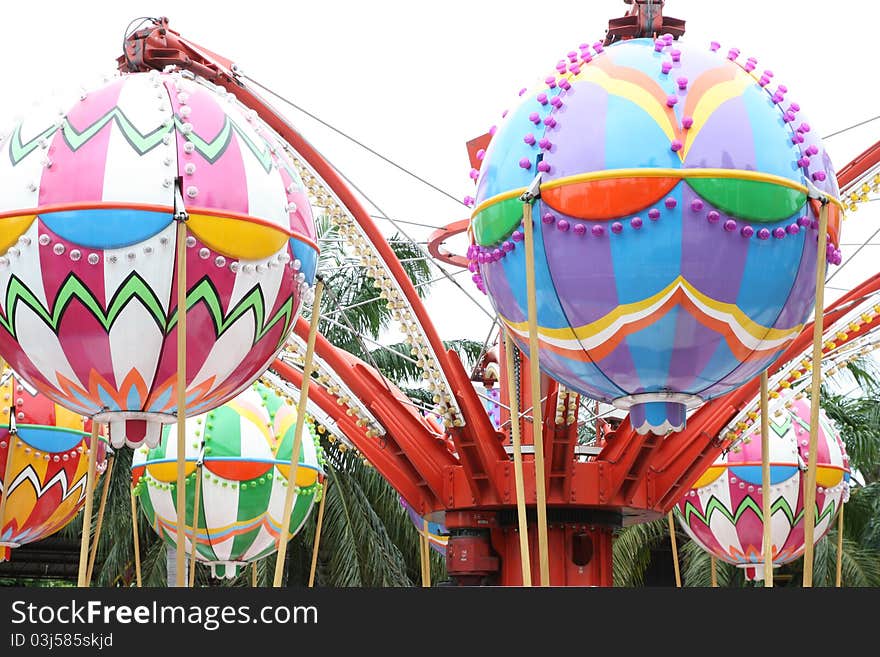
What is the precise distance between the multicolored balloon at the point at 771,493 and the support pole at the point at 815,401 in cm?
491

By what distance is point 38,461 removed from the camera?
935 cm

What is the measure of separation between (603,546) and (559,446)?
0.73 m

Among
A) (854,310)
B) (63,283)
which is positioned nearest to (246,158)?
(63,283)

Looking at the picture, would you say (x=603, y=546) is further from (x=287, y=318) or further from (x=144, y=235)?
(x=144, y=235)

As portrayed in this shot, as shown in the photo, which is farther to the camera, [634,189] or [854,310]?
[854,310]

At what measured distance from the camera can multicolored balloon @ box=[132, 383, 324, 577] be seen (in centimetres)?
921

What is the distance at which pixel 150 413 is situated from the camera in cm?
579

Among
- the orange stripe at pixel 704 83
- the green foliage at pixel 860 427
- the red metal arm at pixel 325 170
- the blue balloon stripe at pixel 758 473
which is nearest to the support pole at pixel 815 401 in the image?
the orange stripe at pixel 704 83

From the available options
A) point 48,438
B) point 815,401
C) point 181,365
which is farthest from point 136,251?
point 48,438

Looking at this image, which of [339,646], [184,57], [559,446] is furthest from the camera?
[559,446]

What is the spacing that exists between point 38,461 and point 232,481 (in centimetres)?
139

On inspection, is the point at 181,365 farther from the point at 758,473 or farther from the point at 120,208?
the point at 758,473

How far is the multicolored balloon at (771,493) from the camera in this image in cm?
1022

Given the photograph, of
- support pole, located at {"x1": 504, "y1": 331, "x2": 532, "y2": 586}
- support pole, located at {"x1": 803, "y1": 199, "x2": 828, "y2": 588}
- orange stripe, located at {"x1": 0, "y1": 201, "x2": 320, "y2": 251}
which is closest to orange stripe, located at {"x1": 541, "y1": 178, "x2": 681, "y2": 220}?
support pole, located at {"x1": 803, "y1": 199, "x2": 828, "y2": 588}
